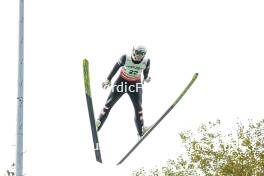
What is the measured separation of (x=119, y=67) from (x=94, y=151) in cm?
233

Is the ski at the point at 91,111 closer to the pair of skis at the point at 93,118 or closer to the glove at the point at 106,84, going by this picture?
the pair of skis at the point at 93,118

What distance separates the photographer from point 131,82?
15.8 metres

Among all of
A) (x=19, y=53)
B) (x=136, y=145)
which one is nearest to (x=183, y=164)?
(x=136, y=145)

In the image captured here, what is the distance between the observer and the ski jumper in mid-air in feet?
50.5

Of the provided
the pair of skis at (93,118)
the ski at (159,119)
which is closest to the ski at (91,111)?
the pair of skis at (93,118)

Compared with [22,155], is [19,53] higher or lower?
higher

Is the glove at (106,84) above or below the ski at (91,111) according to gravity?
above

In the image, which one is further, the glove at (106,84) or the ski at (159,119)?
the ski at (159,119)

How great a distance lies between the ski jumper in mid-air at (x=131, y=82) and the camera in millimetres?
15406

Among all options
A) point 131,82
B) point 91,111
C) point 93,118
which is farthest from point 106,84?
point 93,118

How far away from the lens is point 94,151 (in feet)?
50.8

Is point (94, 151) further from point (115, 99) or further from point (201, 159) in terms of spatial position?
point (201, 159)

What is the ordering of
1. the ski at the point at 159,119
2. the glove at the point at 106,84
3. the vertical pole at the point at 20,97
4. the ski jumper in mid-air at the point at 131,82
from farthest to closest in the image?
the ski at the point at 159,119 → the glove at the point at 106,84 → the ski jumper in mid-air at the point at 131,82 → the vertical pole at the point at 20,97

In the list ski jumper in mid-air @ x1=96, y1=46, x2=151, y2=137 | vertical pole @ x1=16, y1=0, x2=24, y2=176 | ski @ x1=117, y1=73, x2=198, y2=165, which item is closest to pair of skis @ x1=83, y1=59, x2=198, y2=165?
ski @ x1=117, y1=73, x2=198, y2=165
